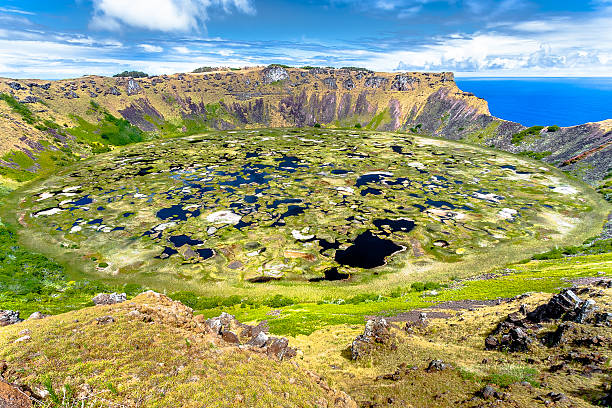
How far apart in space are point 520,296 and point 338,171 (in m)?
93.5

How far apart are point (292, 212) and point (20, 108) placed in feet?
635

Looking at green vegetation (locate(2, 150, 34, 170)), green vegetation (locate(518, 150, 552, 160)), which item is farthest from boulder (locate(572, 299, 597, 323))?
green vegetation (locate(2, 150, 34, 170))

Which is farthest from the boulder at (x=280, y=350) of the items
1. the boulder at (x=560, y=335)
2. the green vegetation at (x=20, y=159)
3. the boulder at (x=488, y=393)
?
the green vegetation at (x=20, y=159)

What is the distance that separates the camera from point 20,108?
169 m

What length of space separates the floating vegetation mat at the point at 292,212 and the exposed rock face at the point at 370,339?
2833 centimetres

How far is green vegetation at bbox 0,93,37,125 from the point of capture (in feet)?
532

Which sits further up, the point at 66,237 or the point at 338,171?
the point at 338,171

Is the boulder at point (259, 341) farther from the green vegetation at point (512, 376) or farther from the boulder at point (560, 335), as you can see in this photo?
the boulder at point (560, 335)

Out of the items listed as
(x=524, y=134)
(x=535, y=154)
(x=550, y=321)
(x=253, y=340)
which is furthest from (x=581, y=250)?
(x=524, y=134)

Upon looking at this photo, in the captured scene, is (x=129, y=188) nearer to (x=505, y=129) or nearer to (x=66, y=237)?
(x=66, y=237)

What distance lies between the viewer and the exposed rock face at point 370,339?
28844 mm

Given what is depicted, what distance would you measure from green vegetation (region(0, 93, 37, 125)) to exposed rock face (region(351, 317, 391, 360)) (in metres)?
214

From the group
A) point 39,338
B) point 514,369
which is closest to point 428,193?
point 514,369

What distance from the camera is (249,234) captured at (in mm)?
73938
